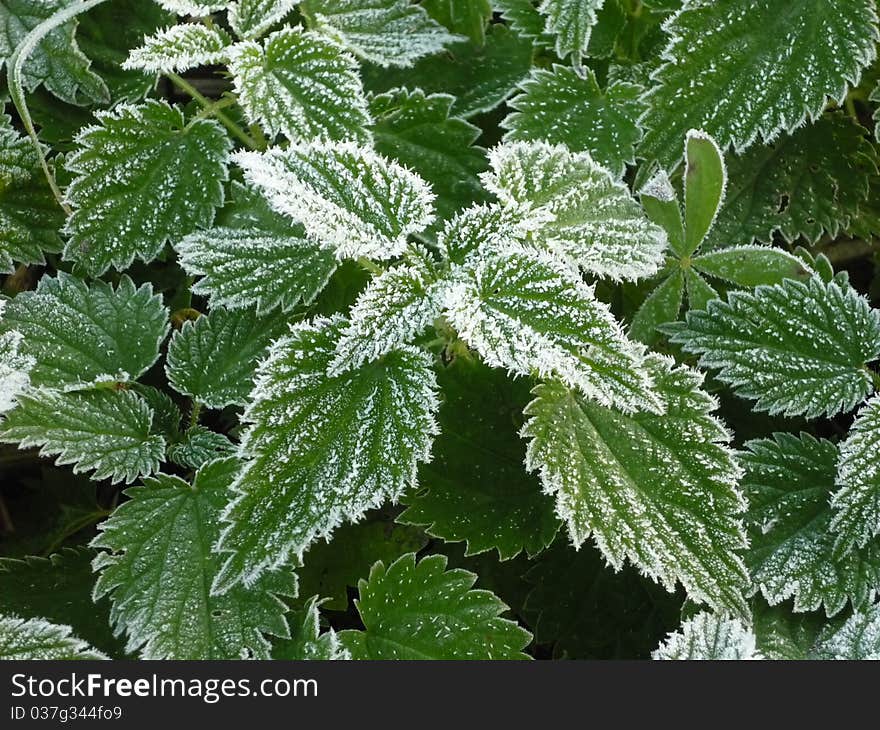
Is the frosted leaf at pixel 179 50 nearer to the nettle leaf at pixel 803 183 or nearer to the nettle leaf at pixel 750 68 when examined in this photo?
the nettle leaf at pixel 750 68

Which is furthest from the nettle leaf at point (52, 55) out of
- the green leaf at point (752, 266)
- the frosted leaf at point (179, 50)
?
the green leaf at point (752, 266)

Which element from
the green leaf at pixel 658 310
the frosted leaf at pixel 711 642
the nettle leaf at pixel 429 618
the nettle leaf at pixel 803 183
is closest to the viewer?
the frosted leaf at pixel 711 642

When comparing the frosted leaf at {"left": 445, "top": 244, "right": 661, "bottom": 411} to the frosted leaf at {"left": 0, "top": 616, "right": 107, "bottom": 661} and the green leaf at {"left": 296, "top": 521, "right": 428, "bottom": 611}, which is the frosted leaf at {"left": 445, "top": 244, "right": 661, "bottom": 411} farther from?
the frosted leaf at {"left": 0, "top": 616, "right": 107, "bottom": 661}

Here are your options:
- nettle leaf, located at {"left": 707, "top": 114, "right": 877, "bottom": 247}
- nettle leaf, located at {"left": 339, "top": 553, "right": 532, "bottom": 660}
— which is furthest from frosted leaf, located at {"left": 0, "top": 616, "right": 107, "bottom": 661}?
nettle leaf, located at {"left": 707, "top": 114, "right": 877, "bottom": 247}

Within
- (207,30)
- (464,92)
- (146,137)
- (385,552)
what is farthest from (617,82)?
(385,552)

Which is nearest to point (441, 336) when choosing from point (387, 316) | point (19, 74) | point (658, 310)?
point (387, 316)

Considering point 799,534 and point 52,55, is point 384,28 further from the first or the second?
point 799,534

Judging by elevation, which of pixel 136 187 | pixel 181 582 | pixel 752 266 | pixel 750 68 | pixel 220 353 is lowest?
pixel 181 582
